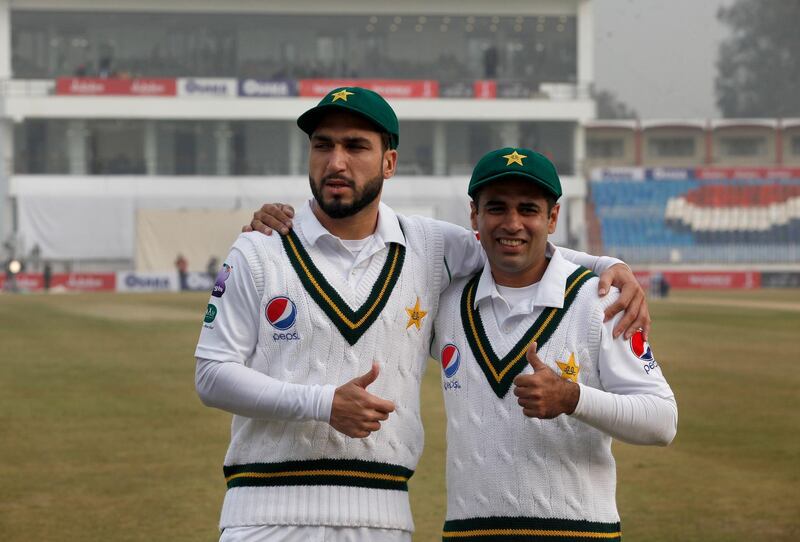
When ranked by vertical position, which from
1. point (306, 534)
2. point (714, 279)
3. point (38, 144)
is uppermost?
point (38, 144)

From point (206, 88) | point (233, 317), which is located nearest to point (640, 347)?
point (233, 317)

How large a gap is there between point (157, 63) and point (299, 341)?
67905mm

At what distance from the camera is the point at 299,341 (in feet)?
13.6

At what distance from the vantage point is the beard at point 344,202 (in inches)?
164

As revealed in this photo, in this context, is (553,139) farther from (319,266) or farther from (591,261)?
(319,266)

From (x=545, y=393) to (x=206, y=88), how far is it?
62840mm

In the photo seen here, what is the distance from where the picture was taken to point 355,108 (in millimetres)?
4102

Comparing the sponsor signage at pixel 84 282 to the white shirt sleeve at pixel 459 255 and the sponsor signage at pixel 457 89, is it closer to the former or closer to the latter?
the sponsor signage at pixel 457 89

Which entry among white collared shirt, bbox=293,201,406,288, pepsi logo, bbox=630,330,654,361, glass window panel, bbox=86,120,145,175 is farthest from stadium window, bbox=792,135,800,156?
white collared shirt, bbox=293,201,406,288

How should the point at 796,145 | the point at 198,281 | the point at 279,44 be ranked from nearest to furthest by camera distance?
the point at 198,281 → the point at 279,44 → the point at 796,145

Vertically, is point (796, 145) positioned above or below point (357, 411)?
above

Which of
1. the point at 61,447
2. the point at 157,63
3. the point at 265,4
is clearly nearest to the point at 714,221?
the point at 265,4

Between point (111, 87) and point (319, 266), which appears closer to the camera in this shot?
point (319, 266)

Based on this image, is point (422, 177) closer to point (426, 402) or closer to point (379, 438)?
point (426, 402)
